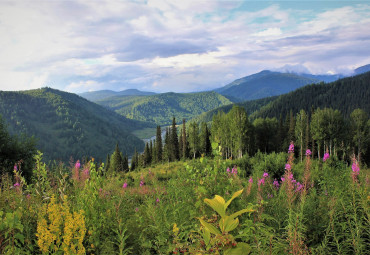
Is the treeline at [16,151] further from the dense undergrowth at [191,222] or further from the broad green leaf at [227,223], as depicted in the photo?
the broad green leaf at [227,223]

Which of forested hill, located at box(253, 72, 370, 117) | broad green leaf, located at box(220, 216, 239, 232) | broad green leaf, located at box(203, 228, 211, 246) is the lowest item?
broad green leaf, located at box(203, 228, 211, 246)

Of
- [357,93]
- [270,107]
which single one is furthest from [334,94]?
[270,107]

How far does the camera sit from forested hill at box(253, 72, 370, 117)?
16900cm

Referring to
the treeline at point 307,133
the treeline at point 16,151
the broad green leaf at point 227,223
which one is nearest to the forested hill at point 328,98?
the treeline at point 307,133

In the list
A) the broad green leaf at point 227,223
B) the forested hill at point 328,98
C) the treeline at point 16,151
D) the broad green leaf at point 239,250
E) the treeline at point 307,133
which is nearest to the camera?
the broad green leaf at point 239,250

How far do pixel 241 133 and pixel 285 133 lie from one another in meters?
27.0

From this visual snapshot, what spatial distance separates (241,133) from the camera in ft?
165

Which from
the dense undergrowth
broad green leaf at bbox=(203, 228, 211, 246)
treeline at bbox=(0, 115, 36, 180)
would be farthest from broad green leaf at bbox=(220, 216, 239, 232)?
treeline at bbox=(0, 115, 36, 180)

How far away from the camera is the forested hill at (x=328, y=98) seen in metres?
169

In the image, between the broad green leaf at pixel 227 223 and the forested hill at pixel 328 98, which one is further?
the forested hill at pixel 328 98

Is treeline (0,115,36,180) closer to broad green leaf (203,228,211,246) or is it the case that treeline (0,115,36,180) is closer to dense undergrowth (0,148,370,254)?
dense undergrowth (0,148,370,254)

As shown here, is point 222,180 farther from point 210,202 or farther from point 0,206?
point 0,206

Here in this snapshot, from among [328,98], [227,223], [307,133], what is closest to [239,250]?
[227,223]

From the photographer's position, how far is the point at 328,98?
17875 cm
